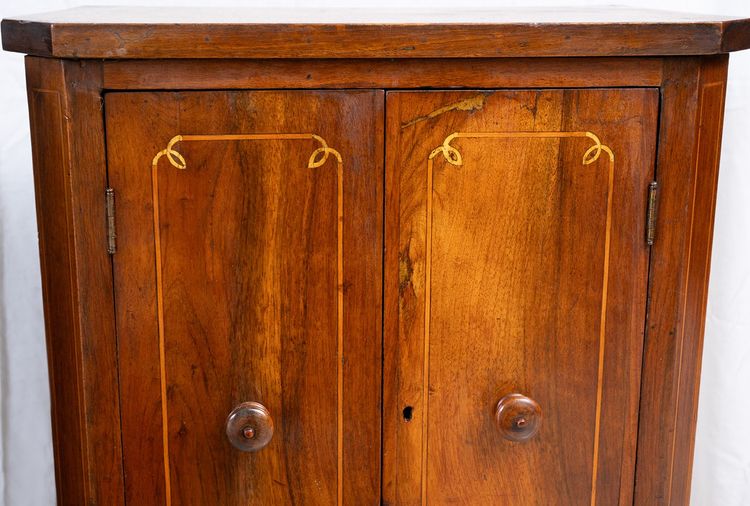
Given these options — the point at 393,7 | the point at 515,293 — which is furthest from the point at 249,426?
the point at 393,7

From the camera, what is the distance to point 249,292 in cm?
170

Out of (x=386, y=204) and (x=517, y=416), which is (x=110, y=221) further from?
(x=517, y=416)

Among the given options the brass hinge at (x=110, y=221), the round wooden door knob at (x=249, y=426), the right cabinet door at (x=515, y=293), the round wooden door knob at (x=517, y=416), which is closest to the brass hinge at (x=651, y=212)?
the right cabinet door at (x=515, y=293)

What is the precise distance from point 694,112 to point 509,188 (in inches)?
12.0

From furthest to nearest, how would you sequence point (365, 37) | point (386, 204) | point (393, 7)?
point (393, 7) → point (386, 204) → point (365, 37)

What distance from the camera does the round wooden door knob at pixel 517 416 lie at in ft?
5.81

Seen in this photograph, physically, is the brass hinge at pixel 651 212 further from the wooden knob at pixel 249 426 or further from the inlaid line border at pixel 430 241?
the wooden knob at pixel 249 426

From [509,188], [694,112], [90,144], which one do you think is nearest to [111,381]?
[90,144]

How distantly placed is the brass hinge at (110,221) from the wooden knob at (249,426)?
32 centimetres

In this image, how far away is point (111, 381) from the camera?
66.6 inches

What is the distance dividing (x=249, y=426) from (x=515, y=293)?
0.46 metres

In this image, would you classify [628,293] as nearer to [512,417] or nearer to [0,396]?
[512,417]

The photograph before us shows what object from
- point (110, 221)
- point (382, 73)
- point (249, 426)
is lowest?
point (249, 426)

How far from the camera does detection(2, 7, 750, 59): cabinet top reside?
5.06 ft
